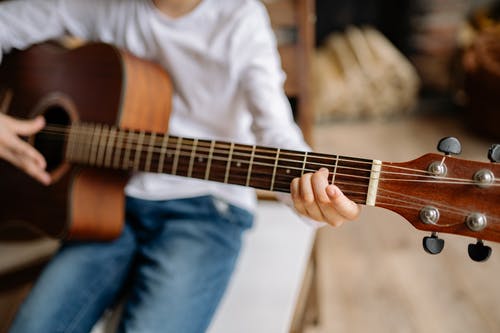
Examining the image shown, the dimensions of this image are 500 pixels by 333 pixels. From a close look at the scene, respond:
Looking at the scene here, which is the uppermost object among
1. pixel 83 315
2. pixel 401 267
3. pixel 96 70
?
pixel 96 70

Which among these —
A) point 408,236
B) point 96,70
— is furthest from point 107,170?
point 408,236

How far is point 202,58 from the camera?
3.18 ft

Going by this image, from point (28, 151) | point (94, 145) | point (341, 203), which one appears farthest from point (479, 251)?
point (28, 151)

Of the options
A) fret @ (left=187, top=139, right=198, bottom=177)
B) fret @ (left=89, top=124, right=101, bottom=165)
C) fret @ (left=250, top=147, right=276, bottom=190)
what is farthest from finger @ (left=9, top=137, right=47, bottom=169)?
fret @ (left=250, top=147, right=276, bottom=190)

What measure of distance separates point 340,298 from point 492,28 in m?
1.62

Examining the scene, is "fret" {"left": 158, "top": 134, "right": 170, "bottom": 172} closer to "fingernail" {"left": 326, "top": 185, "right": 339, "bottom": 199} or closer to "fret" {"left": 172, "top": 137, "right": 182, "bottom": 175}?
"fret" {"left": 172, "top": 137, "right": 182, "bottom": 175}

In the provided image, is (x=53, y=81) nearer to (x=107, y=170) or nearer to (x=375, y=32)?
(x=107, y=170)

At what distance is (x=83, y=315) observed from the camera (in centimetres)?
84

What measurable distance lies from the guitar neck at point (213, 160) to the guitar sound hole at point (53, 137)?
0.04 meters

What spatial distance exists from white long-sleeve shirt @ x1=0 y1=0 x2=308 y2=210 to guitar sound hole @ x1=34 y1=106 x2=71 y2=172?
0.16m

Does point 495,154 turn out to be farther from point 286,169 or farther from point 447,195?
point 286,169

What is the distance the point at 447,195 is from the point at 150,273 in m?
0.53

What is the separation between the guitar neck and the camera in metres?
0.65

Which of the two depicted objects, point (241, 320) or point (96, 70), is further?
point (96, 70)
